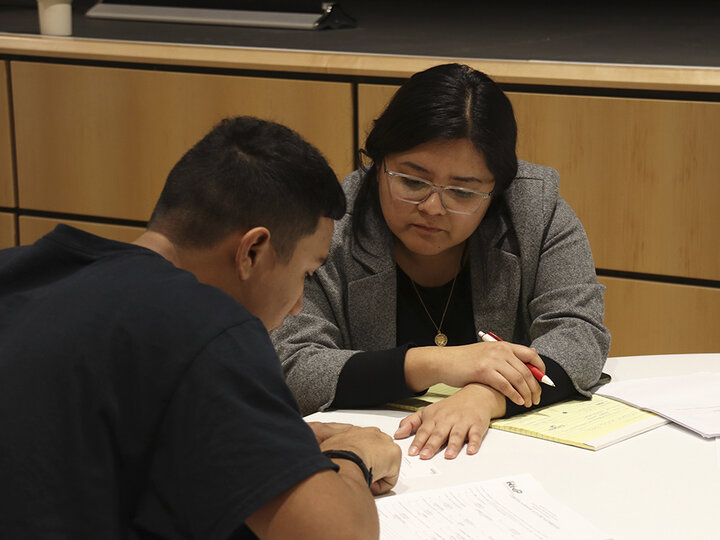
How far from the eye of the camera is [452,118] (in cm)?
178

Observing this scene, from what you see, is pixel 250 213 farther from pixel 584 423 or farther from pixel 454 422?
pixel 584 423

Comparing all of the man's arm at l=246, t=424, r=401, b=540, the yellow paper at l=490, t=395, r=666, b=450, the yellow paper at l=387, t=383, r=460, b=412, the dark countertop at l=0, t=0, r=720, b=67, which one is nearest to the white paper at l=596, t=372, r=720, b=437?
the yellow paper at l=490, t=395, r=666, b=450

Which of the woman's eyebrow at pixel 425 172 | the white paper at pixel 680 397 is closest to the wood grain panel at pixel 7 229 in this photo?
the woman's eyebrow at pixel 425 172

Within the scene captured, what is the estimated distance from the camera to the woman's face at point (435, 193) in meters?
1.79

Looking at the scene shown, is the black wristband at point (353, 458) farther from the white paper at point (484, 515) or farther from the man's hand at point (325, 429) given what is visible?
the man's hand at point (325, 429)

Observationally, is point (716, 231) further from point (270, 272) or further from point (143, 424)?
point (143, 424)

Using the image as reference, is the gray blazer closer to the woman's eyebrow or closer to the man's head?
the woman's eyebrow

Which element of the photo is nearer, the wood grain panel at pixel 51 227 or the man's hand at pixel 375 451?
the man's hand at pixel 375 451

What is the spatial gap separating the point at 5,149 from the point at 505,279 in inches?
86.8

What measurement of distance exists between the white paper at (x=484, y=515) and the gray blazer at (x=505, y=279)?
1.85 feet

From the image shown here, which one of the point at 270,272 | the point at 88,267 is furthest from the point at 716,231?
the point at 88,267

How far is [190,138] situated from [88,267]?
7.45 feet

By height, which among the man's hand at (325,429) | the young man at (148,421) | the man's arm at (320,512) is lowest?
the man's hand at (325,429)

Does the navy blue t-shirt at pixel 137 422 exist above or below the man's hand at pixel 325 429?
above
